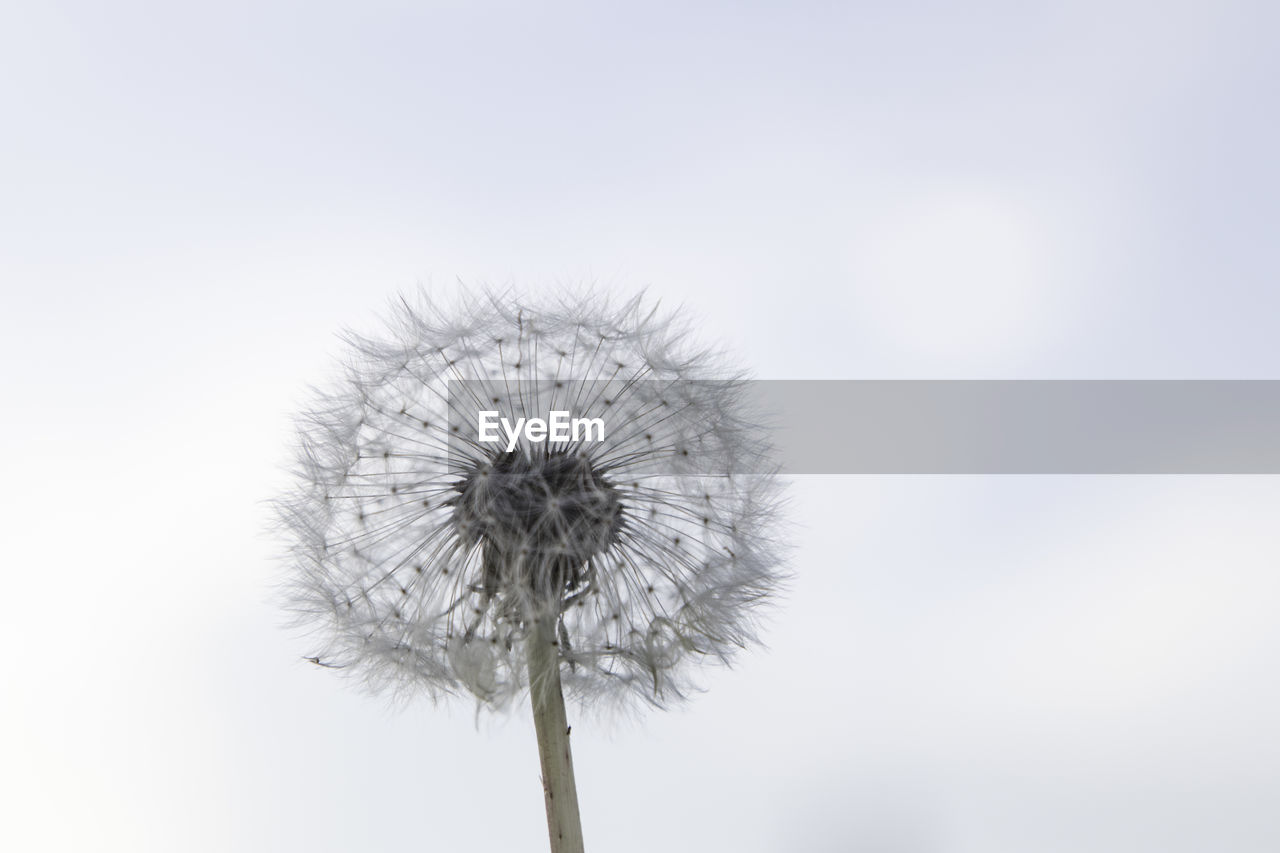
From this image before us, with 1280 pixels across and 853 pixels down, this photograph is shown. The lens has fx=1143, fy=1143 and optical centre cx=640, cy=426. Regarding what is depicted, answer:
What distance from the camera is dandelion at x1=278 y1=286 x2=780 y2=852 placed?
644cm

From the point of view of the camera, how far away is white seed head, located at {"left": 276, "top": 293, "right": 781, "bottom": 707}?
21.2 feet

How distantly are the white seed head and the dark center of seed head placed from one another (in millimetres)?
12

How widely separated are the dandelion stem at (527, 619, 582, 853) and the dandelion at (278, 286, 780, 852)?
11 mm

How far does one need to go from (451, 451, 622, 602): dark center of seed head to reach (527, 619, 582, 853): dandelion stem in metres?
0.30

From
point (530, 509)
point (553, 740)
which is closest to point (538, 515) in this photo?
point (530, 509)

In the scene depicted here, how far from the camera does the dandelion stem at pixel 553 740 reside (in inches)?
251

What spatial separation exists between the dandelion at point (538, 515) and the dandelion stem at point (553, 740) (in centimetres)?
1

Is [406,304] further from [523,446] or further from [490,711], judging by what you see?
[490,711]

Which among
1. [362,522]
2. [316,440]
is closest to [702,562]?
[362,522]

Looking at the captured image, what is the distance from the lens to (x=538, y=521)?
634 cm

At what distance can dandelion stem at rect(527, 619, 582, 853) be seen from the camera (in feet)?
20.9

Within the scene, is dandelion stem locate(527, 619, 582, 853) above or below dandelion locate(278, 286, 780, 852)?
below

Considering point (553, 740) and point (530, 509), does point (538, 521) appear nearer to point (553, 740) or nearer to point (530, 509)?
point (530, 509)

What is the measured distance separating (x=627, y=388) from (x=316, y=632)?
235cm
